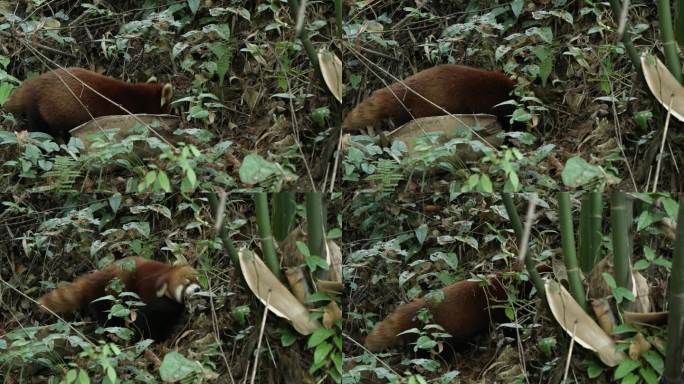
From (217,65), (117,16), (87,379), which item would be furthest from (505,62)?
(87,379)

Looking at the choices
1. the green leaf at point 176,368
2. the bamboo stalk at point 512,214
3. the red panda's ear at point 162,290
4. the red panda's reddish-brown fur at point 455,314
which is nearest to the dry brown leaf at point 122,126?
the red panda's ear at point 162,290

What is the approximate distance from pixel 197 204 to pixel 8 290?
1021 millimetres

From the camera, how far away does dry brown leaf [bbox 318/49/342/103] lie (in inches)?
154

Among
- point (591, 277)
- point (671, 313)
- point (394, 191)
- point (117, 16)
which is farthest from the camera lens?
point (117, 16)

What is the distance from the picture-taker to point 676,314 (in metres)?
3.36

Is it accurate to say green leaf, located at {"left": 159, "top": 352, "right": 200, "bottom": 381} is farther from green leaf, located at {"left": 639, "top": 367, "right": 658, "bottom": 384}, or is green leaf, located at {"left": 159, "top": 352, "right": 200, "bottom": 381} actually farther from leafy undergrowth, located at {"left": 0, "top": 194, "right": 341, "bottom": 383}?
green leaf, located at {"left": 639, "top": 367, "right": 658, "bottom": 384}

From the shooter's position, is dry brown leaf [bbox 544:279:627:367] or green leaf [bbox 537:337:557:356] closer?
dry brown leaf [bbox 544:279:627:367]

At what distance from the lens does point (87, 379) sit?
4.00 meters

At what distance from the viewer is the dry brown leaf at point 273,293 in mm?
3797

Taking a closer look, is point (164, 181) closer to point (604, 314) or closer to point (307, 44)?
point (307, 44)

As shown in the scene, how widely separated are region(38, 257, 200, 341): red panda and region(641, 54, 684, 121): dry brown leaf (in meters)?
2.15

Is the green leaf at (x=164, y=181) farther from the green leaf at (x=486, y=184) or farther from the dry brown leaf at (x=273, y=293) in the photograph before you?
the green leaf at (x=486, y=184)

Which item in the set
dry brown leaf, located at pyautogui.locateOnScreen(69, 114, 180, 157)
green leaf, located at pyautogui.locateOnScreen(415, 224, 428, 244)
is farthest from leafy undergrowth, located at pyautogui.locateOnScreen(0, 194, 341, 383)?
green leaf, located at pyautogui.locateOnScreen(415, 224, 428, 244)

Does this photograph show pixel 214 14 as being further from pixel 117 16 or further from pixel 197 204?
pixel 197 204
